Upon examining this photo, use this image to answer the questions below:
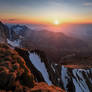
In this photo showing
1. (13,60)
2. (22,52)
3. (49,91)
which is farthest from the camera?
(22,52)

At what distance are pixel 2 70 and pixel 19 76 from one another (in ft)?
8.03

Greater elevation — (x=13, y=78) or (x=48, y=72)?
(x=13, y=78)

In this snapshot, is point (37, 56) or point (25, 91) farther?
point (37, 56)

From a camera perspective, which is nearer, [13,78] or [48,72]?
[13,78]

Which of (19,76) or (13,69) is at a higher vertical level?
(13,69)

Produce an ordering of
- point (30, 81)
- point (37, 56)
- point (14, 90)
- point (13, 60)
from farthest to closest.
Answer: point (37, 56)
point (13, 60)
point (30, 81)
point (14, 90)

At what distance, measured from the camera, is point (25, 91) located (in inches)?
455

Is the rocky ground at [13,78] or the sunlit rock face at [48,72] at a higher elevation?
the rocky ground at [13,78]

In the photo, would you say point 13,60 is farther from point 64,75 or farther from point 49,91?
point 64,75

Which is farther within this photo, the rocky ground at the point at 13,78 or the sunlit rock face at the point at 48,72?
the sunlit rock face at the point at 48,72

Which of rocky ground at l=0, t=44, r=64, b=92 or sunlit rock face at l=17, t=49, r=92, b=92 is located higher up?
rocky ground at l=0, t=44, r=64, b=92

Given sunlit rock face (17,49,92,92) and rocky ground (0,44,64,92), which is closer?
rocky ground (0,44,64,92)

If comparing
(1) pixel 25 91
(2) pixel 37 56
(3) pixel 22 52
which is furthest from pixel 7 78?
(2) pixel 37 56

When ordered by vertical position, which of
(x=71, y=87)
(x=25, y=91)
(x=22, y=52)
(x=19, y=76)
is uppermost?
(x=19, y=76)
